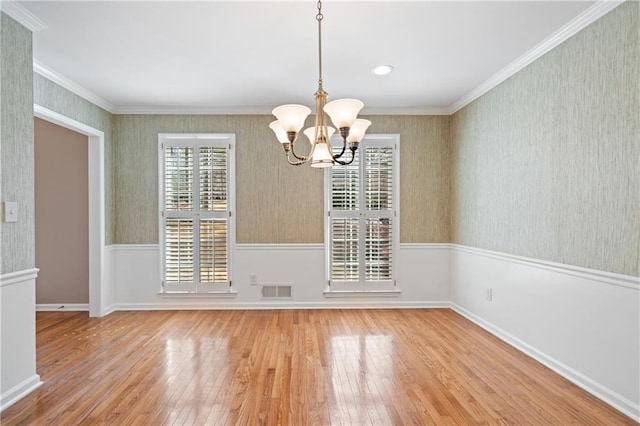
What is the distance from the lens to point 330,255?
496cm

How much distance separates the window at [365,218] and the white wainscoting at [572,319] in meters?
1.26

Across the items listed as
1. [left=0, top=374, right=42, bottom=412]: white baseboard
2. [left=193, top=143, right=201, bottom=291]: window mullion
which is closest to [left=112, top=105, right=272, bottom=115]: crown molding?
[left=193, top=143, right=201, bottom=291]: window mullion

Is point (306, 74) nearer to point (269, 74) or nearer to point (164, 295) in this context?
point (269, 74)

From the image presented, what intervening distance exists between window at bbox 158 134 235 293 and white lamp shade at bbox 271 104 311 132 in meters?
2.71

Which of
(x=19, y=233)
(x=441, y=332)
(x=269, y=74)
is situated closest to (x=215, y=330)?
(x=19, y=233)

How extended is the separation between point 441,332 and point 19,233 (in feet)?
12.6

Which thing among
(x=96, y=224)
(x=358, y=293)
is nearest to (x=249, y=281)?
(x=358, y=293)

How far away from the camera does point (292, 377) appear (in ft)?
9.22

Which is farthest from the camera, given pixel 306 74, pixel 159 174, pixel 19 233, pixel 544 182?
pixel 159 174

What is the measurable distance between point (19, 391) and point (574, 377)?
397 cm

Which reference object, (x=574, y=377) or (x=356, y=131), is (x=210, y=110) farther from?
(x=574, y=377)

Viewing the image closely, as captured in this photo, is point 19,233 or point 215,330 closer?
point 19,233

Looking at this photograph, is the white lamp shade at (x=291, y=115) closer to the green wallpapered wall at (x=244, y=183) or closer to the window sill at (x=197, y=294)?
the green wallpapered wall at (x=244, y=183)

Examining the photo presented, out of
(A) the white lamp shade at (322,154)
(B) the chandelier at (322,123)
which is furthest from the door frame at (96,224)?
(A) the white lamp shade at (322,154)
